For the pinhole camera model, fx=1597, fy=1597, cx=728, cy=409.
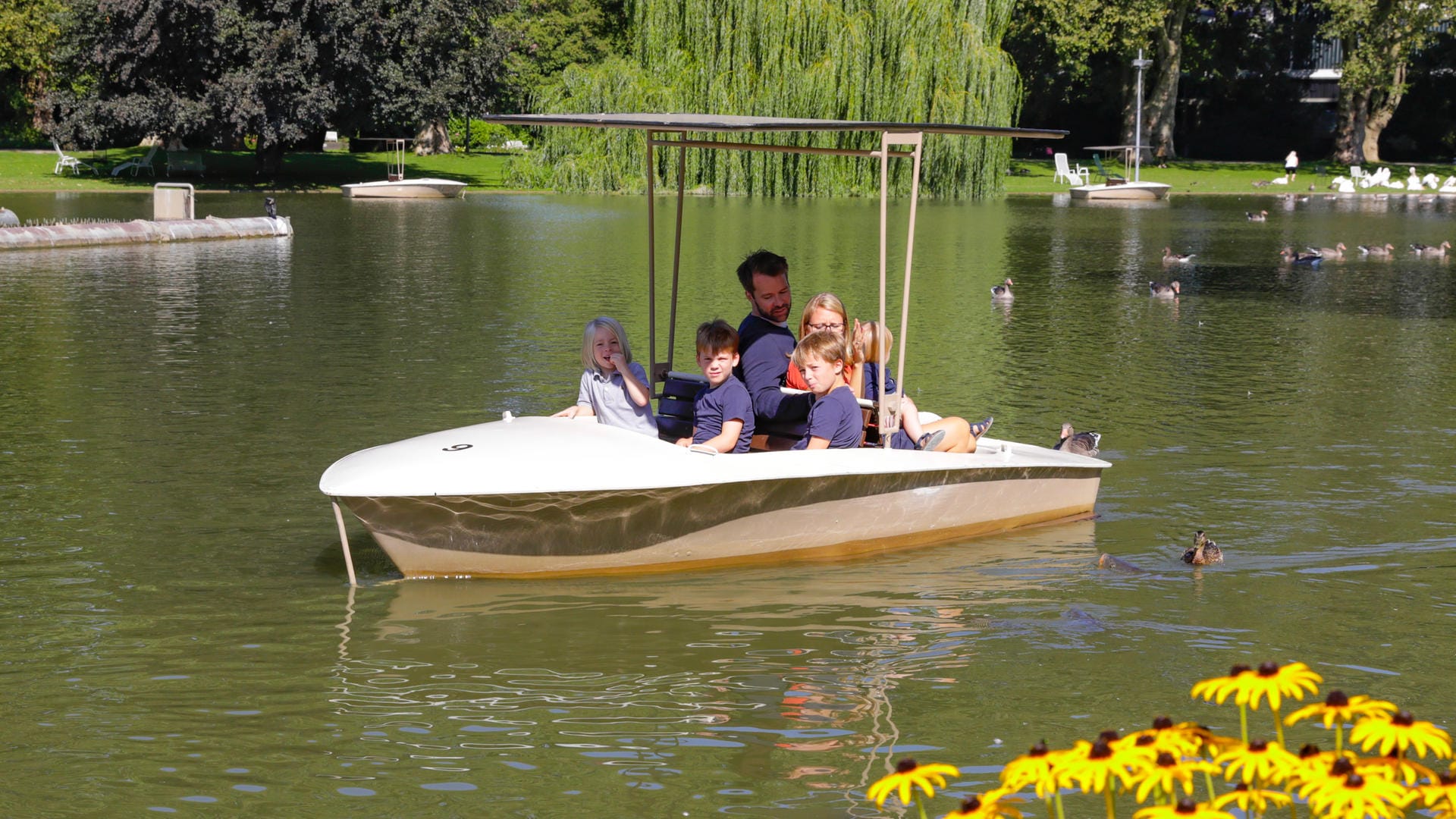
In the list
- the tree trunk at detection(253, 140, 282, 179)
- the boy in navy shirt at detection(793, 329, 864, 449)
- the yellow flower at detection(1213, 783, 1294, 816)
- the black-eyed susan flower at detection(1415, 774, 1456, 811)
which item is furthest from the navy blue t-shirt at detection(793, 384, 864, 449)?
the tree trunk at detection(253, 140, 282, 179)

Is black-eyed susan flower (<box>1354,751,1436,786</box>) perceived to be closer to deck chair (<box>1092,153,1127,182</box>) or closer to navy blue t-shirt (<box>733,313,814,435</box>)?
navy blue t-shirt (<box>733,313,814,435</box>)

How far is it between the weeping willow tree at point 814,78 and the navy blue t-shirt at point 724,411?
29.9 metres

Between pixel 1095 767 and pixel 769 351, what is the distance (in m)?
6.07

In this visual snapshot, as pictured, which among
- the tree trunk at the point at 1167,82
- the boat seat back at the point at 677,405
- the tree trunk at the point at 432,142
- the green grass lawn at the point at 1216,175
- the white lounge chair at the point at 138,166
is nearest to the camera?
the boat seat back at the point at 677,405

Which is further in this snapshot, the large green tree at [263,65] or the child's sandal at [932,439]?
the large green tree at [263,65]

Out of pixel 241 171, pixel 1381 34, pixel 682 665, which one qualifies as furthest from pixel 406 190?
pixel 682 665

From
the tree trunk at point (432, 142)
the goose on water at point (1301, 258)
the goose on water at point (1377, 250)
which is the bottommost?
the goose on water at point (1301, 258)

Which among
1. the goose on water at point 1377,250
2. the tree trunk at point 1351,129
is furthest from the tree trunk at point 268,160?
the tree trunk at point 1351,129

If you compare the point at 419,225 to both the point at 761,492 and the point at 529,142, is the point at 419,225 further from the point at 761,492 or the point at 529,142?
the point at 529,142

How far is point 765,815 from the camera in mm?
5672

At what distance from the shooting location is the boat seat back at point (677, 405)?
31.3ft

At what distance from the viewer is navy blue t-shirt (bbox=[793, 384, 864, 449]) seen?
8.78 metres

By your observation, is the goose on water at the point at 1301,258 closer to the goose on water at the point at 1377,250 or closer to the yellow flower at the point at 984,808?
the goose on water at the point at 1377,250

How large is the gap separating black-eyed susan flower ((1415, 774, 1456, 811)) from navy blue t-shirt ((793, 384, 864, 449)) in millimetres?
5727
